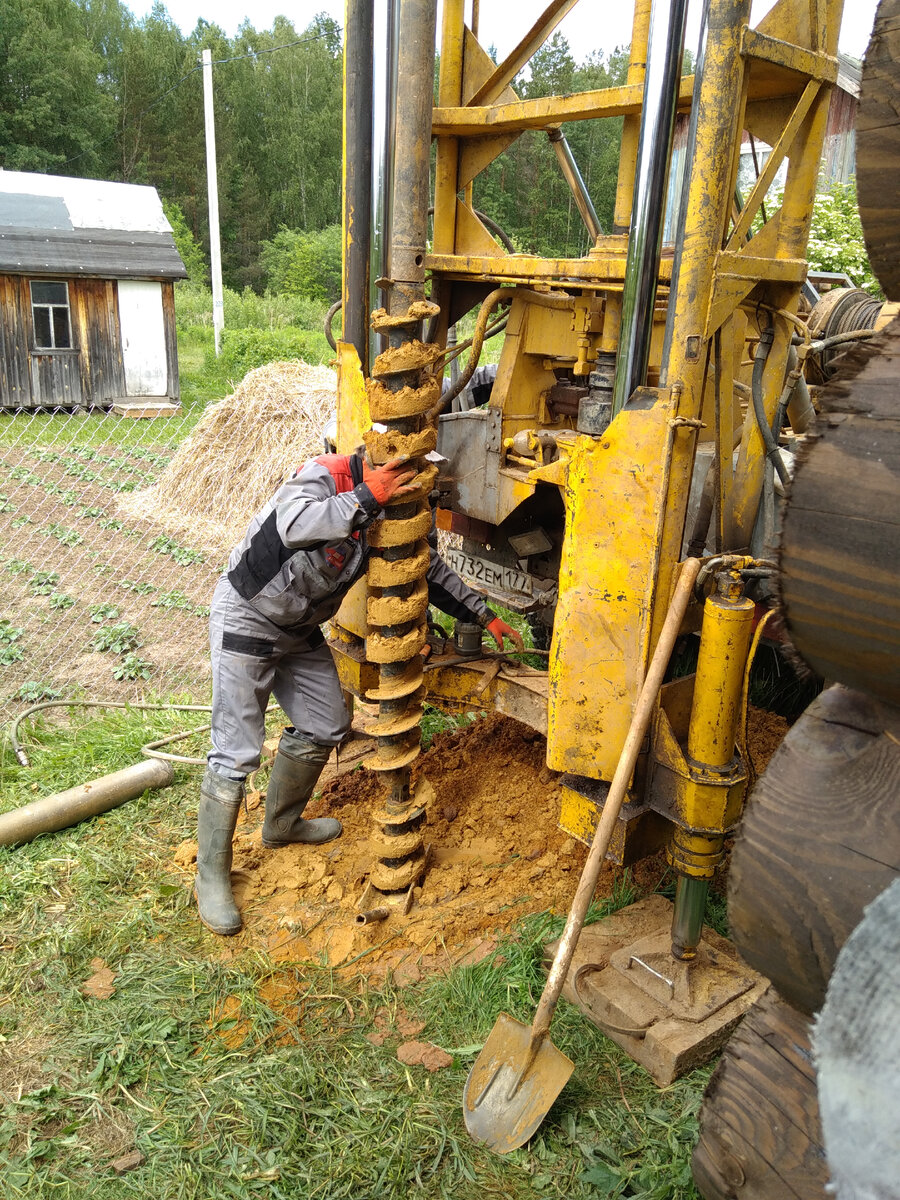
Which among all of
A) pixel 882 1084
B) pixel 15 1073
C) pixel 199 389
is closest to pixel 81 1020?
pixel 15 1073

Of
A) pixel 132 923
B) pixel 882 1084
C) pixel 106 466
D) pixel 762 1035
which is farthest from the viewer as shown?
pixel 106 466

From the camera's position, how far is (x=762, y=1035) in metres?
1.36

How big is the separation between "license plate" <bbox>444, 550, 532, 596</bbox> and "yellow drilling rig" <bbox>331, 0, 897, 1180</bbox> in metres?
0.66

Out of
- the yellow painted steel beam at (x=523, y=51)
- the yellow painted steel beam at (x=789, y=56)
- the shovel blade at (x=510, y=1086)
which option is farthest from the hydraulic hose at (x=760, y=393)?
the shovel blade at (x=510, y=1086)

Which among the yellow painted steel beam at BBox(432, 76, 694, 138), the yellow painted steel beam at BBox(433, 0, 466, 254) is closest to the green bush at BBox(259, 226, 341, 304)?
the yellow painted steel beam at BBox(433, 0, 466, 254)

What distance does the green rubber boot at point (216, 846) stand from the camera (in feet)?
13.1

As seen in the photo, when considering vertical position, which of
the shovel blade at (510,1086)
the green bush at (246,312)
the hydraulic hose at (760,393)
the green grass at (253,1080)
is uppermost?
the hydraulic hose at (760,393)

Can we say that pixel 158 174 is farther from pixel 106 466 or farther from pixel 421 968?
pixel 421 968

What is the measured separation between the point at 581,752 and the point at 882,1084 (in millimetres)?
2426

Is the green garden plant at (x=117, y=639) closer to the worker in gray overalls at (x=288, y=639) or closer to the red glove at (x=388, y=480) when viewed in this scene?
the worker in gray overalls at (x=288, y=639)

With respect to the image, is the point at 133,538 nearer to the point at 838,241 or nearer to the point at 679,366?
the point at 679,366

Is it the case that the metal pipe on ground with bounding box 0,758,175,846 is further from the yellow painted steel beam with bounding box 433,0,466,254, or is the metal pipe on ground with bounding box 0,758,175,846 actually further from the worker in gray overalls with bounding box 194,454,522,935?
the yellow painted steel beam with bounding box 433,0,466,254

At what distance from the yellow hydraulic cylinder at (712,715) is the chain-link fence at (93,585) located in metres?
4.13

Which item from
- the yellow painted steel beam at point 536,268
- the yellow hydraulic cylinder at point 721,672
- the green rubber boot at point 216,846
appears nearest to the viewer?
the yellow hydraulic cylinder at point 721,672
